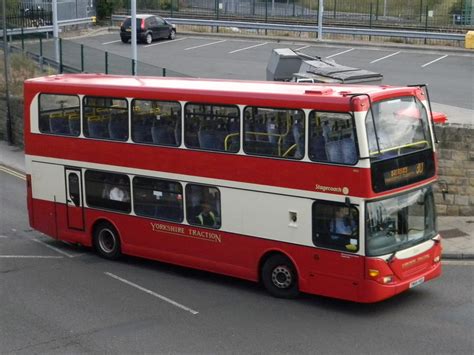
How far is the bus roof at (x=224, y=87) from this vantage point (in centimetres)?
1282

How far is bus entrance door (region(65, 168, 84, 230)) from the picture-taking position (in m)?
16.7

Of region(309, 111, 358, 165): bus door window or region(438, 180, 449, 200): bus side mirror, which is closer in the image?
region(309, 111, 358, 165): bus door window

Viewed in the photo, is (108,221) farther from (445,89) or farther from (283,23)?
(283,23)

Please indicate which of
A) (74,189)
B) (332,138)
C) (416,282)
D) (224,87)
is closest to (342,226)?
(332,138)

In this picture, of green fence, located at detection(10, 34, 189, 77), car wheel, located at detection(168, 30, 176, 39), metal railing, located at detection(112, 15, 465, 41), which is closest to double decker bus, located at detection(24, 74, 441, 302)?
green fence, located at detection(10, 34, 189, 77)

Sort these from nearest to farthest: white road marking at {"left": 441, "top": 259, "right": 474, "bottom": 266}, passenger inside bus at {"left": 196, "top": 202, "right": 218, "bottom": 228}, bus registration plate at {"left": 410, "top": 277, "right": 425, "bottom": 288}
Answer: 1. bus registration plate at {"left": 410, "top": 277, "right": 425, "bottom": 288}
2. passenger inside bus at {"left": 196, "top": 202, "right": 218, "bottom": 228}
3. white road marking at {"left": 441, "top": 259, "right": 474, "bottom": 266}

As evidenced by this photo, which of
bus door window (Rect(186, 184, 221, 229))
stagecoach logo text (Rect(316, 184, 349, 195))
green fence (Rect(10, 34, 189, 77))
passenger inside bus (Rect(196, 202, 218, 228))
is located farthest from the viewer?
green fence (Rect(10, 34, 189, 77))

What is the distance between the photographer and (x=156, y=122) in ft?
49.0

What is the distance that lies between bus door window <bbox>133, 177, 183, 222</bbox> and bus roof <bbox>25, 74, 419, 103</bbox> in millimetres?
1733

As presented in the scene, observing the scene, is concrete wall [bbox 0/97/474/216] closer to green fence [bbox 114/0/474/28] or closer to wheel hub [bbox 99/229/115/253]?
wheel hub [bbox 99/229/115/253]

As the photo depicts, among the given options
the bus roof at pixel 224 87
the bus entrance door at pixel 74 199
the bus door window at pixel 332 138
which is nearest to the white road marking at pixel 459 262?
the bus roof at pixel 224 87

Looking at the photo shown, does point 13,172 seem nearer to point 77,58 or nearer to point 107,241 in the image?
point 77,58

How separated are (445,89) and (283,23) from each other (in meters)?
21.2

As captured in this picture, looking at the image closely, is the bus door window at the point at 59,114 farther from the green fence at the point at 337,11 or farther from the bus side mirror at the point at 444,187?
the green fence at the point at 337,11
